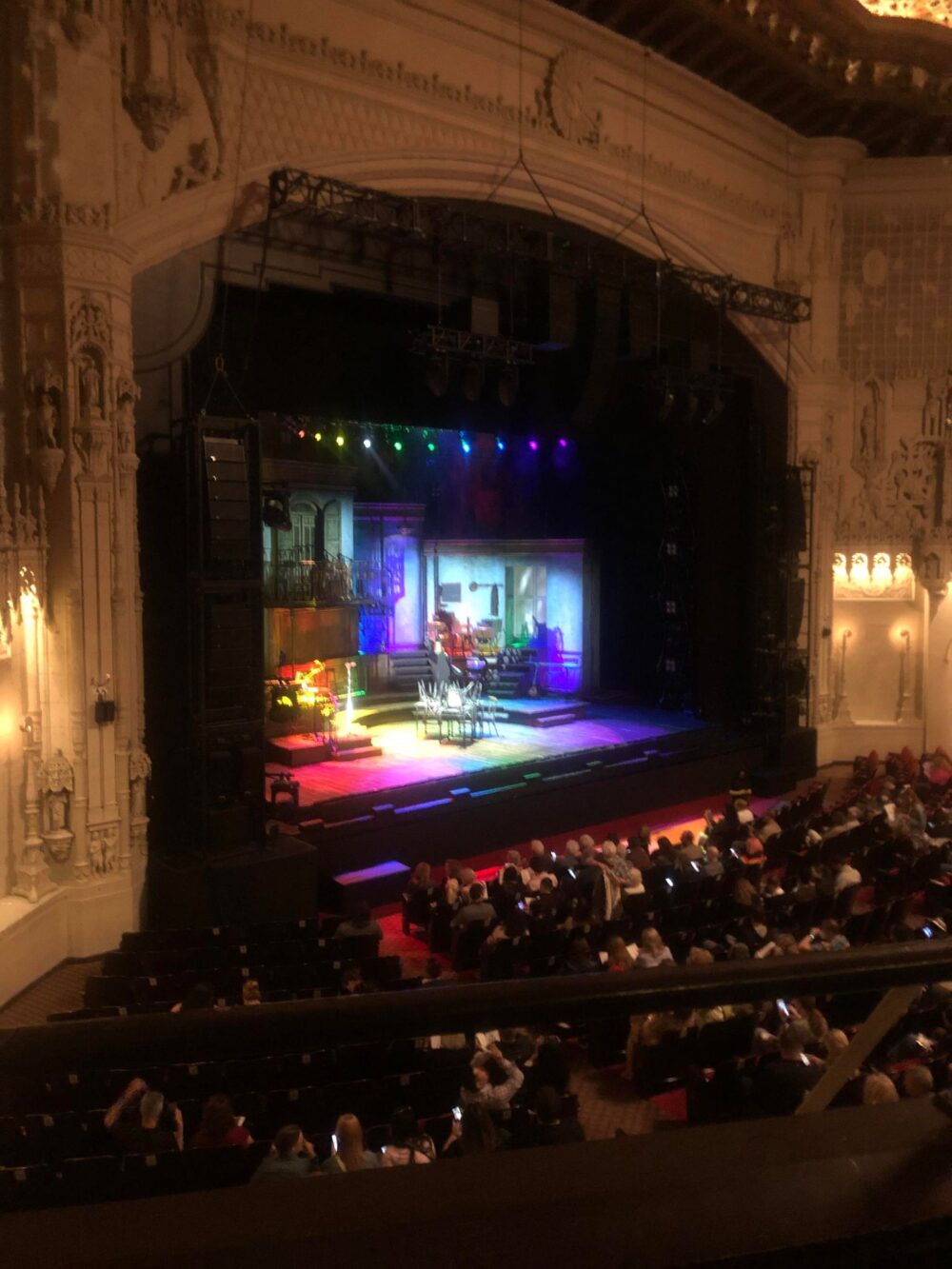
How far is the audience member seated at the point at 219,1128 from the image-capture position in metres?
4.86

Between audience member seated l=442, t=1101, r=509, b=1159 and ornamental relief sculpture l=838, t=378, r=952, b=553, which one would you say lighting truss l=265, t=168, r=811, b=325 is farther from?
audience member seated l=442, t=1101, r=509, b=1159

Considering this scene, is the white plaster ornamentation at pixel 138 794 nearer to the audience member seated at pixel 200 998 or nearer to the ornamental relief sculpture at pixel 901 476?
the audience member seated at pixel 200 998

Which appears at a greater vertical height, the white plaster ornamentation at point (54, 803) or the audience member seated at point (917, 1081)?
the white plaster ornamentation at point (54, 803)

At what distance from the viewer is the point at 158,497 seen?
10625mm

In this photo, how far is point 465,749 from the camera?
14.4m

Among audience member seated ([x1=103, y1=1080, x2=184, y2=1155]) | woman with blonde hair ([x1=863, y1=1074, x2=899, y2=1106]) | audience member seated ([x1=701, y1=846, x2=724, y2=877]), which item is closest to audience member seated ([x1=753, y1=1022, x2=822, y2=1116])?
woman with blonde hair ([x1=863, y1=1074, x2=899, y2=1106])

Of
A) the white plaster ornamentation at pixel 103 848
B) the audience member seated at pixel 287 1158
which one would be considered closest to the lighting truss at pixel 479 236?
the white plaster ornamentation at pixel 103 848

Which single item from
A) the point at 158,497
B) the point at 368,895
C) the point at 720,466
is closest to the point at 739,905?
the point at 368,895

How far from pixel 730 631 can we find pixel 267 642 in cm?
759

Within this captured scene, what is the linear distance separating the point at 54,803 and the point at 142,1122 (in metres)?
4.78

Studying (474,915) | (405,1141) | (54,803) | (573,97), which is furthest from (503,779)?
(573,97)

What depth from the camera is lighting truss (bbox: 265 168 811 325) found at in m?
10.9

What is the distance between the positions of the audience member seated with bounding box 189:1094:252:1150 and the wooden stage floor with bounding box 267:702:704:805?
6697 mm

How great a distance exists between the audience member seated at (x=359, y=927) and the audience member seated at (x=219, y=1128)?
3.35 meters
